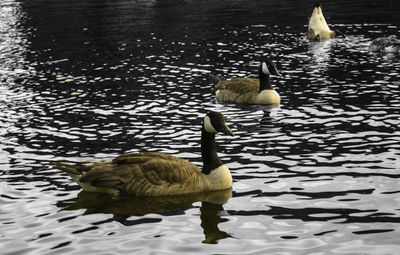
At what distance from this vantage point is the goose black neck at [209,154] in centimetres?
1447

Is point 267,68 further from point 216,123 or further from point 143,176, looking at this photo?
point 143,176

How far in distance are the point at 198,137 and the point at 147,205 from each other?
524 cm

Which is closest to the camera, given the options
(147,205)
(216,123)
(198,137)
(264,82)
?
(147,205)

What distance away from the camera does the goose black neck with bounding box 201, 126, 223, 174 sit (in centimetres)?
1447

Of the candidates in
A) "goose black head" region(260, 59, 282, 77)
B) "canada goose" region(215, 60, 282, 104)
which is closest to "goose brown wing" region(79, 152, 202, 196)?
"canada goose" region(215, 60, 282, 104)

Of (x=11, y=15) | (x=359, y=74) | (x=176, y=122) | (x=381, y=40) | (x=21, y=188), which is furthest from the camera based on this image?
(x=11, y=15)

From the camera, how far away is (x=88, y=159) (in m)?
16.6

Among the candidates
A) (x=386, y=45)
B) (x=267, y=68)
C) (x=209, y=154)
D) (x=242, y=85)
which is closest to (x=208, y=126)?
(x=209, y=154)

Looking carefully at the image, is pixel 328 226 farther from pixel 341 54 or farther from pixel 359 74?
pixel 341 54

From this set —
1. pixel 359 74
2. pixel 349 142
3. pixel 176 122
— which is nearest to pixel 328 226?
pixel 349 142

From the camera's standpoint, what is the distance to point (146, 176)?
1396cm

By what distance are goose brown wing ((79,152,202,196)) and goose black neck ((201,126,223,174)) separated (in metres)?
0.51

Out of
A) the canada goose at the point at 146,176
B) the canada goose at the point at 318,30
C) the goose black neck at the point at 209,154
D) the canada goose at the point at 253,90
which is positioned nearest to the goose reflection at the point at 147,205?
the canada goose at the point at 146,176

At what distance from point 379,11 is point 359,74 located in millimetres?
20376
